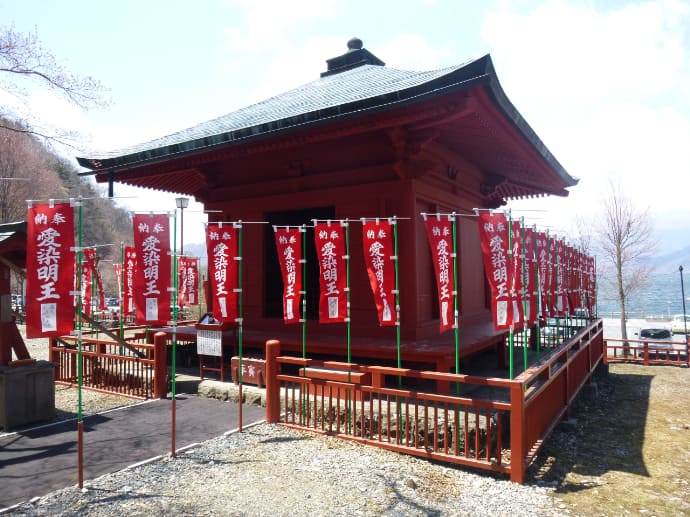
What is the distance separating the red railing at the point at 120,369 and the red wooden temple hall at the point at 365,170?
2.00 metres

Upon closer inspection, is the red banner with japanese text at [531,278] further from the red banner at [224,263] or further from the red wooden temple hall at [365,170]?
the red banner at [224,263]

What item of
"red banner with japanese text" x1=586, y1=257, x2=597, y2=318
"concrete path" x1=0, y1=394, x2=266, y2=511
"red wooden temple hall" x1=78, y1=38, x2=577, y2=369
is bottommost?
"concrete path" x1=0, y1=394, x2=266, y2=511

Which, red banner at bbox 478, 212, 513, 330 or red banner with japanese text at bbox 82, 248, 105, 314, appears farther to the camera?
red banner with japanese text at bbox 82, 248, 105, 314

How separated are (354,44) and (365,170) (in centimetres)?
683

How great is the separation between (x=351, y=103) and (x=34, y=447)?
6.60 metres

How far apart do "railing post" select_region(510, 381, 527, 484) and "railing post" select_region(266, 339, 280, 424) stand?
3289 mm

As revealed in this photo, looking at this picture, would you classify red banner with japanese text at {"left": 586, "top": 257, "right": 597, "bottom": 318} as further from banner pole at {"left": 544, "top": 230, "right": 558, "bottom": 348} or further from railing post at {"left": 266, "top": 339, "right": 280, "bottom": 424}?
railing post at {"left": 266, "top": 339, "right": 280, "bottom": 424}

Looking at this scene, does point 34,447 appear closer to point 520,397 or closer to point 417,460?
point 417,460

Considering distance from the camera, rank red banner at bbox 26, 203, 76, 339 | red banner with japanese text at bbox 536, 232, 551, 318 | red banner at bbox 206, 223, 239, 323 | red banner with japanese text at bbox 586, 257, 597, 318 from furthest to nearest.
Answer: red banner with japanese text at bbox 586, 257, 597, 318 → red banner with japanese text at bbox 536, 232, 551, 318 → red banner at bbox 206, 223, 239, 323 → red banner at bbox 26, 203, 76, 339

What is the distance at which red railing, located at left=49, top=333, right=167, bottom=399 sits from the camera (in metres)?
8.63

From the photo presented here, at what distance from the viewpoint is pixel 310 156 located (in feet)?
31.0

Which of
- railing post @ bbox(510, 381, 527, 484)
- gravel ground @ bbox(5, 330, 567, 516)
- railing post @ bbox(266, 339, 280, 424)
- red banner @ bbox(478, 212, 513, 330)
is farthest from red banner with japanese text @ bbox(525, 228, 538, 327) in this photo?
railing post @ bbox(266, 339, 280, 424)

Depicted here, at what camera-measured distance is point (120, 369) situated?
9.22 m

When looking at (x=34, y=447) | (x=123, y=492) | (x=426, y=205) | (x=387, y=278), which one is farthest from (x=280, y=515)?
(x=426, y=205)
